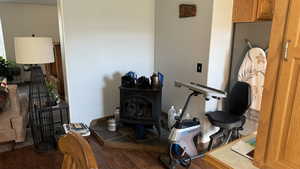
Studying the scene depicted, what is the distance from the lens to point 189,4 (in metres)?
2.79

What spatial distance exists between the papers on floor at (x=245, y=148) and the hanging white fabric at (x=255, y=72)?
160 centimetres

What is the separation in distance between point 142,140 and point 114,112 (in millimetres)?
772

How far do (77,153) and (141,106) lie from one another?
207cm

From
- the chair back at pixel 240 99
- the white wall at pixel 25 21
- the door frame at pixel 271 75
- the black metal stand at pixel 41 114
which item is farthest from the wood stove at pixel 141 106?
the white wall at pixel 25 21

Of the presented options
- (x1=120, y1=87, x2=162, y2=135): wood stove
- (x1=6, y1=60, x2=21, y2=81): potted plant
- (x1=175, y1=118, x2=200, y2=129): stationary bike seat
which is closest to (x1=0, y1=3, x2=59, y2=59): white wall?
(x1=6, y1=60, x2=21, y2=81): potted plant

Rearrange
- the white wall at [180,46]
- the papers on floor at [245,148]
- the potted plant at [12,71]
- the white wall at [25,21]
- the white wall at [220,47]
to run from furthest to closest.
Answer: the white wall at [25,21] < the potted plant at [12,71] < the white wall at [180,46] < the white wall at [220,47] < the papers on floor at [245,148]

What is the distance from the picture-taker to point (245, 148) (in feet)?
3.93

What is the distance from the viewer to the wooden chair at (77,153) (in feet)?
2.46

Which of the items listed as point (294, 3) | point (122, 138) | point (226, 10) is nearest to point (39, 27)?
point (122, 138)

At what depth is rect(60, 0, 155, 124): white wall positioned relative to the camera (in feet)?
9.23

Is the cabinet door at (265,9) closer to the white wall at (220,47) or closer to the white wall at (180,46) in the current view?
the white wall at (220,47)

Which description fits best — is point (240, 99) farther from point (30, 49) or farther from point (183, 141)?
point (30, 49)

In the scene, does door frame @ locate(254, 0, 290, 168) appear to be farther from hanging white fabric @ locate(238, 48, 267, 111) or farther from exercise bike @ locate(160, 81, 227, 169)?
hanging white fabric @ locate(238, 48, 267, 111)

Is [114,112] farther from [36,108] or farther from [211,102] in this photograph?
[211,102]
